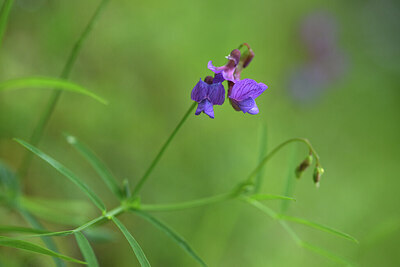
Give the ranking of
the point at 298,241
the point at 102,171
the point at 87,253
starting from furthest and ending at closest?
1. the point at 298,241
2. the point at 102,171
3. the point at 87,253

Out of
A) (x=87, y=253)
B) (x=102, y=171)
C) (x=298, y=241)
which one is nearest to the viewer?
(x=87, y=253)

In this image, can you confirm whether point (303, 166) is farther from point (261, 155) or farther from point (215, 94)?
point (215, 94)

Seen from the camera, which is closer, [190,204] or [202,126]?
[190,204]

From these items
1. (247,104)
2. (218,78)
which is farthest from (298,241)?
(218,78)

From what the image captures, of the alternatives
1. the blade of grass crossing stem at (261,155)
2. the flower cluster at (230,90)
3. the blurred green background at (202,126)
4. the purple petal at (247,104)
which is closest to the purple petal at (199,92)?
the flower cluster at (230,90)

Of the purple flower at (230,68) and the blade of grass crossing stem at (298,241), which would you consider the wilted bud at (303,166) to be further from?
the purple flower at (230,68)

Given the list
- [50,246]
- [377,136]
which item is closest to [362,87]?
[377,136]

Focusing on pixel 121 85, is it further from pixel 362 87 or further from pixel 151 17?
pixel 362 87

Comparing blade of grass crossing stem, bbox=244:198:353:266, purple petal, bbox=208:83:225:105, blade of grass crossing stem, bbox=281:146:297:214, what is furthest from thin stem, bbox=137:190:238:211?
purple petal, bbox=208:83:225:105
